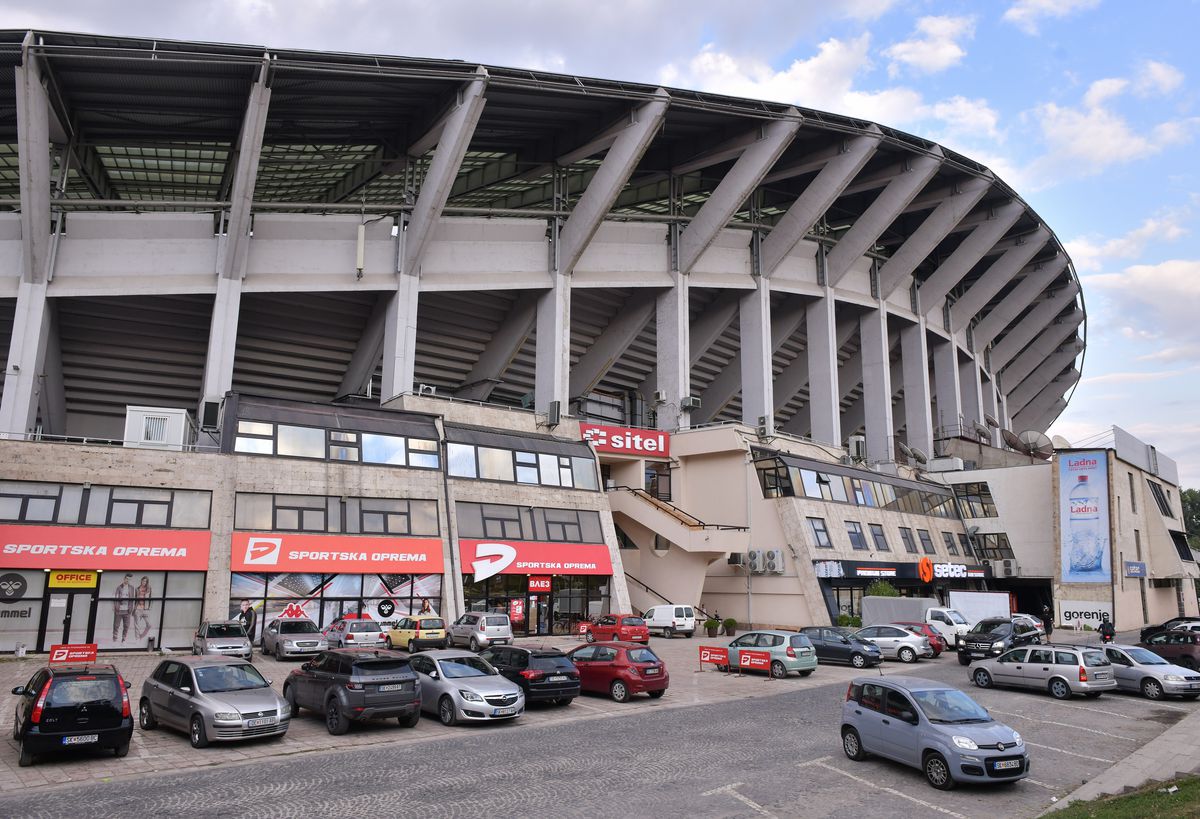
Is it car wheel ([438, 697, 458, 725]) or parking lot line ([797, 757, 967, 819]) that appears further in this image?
car wheel ([438, 697, 458, 725])

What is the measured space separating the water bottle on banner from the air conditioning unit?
18229 millimetres

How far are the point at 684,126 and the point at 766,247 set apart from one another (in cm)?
981

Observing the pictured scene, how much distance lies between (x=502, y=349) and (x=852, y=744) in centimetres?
3804

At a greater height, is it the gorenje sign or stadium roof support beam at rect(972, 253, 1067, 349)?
stadium roof support beam at rect(972, 253, 1067, 349)

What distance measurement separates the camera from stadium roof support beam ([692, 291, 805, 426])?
5416 cm

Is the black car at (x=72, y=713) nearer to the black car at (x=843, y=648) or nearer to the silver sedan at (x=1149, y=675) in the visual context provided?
the black car at (x=843, y=648)

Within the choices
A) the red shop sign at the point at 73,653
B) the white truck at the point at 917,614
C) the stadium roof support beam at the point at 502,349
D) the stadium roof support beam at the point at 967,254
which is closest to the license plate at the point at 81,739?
the red shop sign at the point at 73,653

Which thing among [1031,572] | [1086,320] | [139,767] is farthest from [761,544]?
[1086,320]

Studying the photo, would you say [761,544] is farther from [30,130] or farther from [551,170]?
[30,130]

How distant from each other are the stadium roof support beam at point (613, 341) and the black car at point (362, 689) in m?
37.0

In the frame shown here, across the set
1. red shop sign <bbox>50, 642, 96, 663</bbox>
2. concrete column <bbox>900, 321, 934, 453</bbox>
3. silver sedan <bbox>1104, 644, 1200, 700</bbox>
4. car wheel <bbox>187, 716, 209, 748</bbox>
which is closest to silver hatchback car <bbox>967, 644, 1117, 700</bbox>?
silver sedan <bbox>1104, 644, 1200, 700</bbox>

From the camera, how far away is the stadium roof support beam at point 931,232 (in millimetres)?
58375

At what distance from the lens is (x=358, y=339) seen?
47438mm

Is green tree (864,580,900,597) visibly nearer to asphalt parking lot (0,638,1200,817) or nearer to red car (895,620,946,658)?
red car (895,620,946,658)
